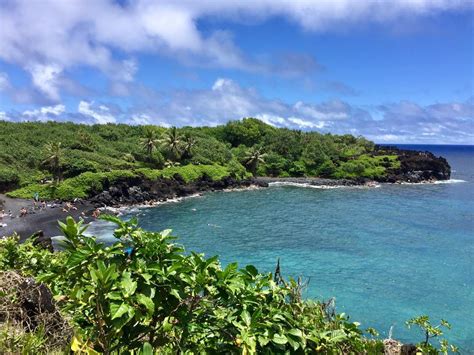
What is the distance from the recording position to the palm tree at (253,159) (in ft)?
295

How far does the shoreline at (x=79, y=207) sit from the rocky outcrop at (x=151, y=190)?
0.25 metres

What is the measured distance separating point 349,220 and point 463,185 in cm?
5126

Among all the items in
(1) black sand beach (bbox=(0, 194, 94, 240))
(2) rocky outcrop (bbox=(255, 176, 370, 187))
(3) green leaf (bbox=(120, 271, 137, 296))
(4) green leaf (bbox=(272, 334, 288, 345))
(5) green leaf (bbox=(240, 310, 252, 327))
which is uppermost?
(3) green leaf (bbox=(120, 271, 137, 296))

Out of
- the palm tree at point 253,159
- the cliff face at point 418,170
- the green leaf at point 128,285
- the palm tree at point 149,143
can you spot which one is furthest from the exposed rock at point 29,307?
the cliff face at point 418,170

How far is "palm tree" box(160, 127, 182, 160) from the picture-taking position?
79875mm

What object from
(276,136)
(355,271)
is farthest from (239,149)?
(355,271)

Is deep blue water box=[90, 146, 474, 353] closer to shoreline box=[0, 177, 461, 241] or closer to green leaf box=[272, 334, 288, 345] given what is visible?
shoreline box=[0, 177, 461, 241]

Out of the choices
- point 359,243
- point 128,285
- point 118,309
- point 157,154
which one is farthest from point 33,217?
point 118,309

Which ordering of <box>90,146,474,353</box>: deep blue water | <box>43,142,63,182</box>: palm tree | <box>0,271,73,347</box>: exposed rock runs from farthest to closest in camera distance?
<box>43,142,63,182</box>: palm tree < <box>90,146,474,353</box>: deep blue water < <box>0,271,73,347</box>: exposed rock

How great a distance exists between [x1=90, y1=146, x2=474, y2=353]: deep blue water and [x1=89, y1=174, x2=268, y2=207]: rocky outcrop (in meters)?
3.85

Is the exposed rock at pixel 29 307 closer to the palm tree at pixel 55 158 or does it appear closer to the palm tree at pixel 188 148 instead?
the palm tree at pixel 55 158

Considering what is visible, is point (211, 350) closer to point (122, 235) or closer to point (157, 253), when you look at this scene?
point (157, 253)

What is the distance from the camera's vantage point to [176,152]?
80812mm

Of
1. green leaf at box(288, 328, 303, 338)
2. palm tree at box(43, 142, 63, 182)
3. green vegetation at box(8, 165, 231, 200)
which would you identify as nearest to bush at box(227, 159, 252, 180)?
green vegetation at box(8, 165, 231, 200)
